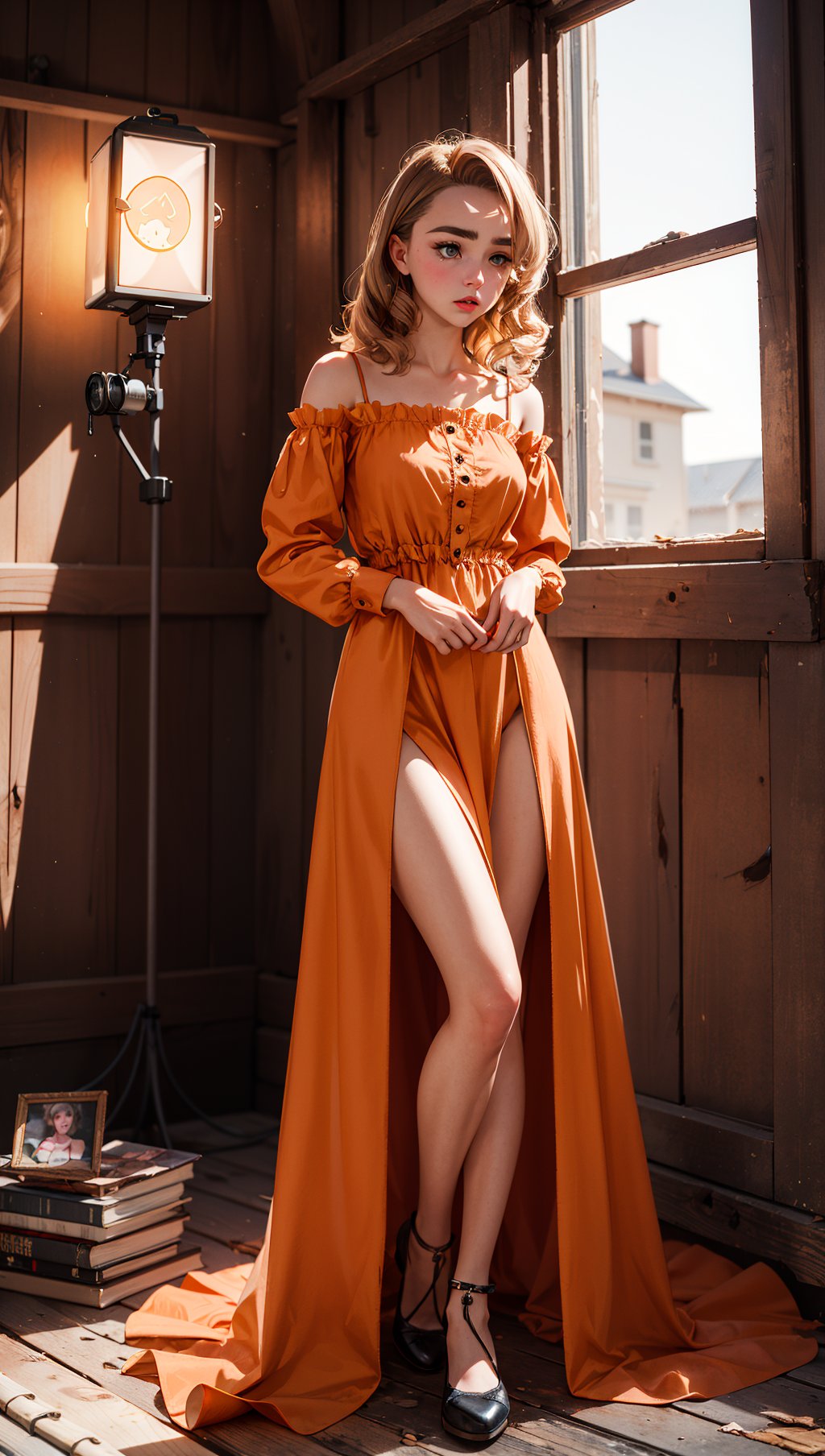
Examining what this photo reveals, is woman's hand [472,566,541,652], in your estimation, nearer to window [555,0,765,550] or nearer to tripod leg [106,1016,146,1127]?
window [555,0,765,550]

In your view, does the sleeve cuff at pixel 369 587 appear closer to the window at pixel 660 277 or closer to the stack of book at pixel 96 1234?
the window at pixel 660 277

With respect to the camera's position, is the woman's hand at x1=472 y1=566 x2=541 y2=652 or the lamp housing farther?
the lamp housing

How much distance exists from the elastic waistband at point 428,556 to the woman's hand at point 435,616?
9cm

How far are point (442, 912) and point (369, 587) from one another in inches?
19.9

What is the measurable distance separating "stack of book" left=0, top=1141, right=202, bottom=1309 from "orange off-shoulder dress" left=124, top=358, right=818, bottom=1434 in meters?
0.17

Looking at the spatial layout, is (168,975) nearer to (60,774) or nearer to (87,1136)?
(60,774)

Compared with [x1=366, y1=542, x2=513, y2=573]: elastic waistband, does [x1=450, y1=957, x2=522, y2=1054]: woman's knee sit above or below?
below

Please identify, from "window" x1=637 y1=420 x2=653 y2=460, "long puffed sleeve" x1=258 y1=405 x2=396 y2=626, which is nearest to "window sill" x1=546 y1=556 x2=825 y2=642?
"window" x1=637 y1=420 x2=653 y2=460

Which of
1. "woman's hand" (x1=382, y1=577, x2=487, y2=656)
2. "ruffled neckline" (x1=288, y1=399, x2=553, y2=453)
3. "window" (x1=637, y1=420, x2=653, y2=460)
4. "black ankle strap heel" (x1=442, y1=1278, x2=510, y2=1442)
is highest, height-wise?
"window" (x1=637, y1=420, x2=653, y2=460)

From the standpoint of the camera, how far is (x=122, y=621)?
3270 mm

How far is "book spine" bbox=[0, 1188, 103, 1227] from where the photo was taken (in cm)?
241

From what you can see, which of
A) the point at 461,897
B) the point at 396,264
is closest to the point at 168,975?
the point at 461,897

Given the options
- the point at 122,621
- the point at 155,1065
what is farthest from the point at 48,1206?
the point at 122,621

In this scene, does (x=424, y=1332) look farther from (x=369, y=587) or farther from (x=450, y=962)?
(x=369, y=587)
